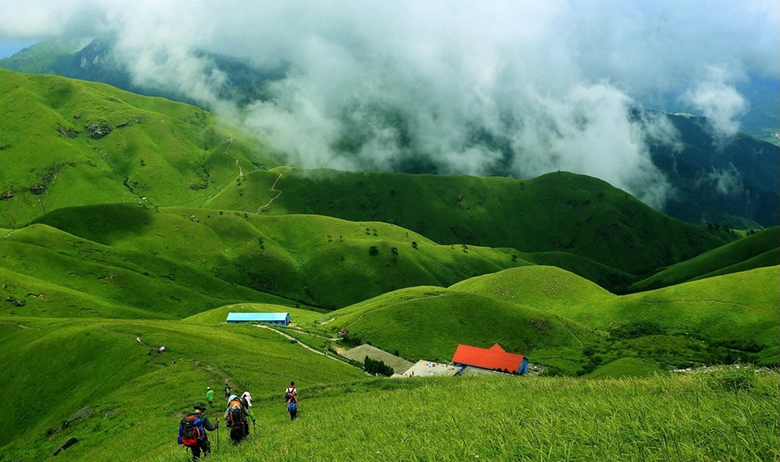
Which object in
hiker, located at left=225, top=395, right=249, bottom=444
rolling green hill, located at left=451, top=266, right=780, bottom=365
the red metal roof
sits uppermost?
rolling green hill, located at left=451, top=266, right=780, bottom=365

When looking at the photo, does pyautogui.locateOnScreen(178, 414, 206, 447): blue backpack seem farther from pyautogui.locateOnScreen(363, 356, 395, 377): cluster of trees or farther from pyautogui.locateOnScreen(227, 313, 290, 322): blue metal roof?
pyautogui.locateOnScreen(227, 313, 290, 322): blue metal roof

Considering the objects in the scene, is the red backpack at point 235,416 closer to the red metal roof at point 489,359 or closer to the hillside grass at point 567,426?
the hillside grass at point 567,426

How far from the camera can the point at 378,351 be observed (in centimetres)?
11375

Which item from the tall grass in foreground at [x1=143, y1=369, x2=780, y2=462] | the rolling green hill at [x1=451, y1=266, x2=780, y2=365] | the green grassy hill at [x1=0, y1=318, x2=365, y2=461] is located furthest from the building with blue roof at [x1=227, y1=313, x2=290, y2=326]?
the tall grass in foreground at [x1=143, y1=369, x2=780, y2=462]

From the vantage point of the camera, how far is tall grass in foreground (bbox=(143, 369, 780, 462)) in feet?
29.6

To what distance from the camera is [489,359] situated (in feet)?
341

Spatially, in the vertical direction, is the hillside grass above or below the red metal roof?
above

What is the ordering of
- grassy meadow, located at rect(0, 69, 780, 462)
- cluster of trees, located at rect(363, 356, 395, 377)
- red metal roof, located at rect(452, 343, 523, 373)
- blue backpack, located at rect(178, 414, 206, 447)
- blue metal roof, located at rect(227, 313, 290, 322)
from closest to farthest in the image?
grassy meadow, located at rect(0, 69, 780, 462) → blue backpack, located at rect(178, 414, 206, 447) → cluster of trees, located at rect(363, 356, 395, 377) → red metal roof, located at rect(452, 343, 523, 373) → blue metal roof, located at rect(227, 313, 290, 322)

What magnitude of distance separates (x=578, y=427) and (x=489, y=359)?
9646 centimetres

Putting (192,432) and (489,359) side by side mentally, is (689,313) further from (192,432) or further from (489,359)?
(192,432)

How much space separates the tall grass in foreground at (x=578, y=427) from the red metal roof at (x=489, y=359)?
269 ft

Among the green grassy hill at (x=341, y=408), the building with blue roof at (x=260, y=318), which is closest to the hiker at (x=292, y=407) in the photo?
the green grassy hill at (x=341, y=408)

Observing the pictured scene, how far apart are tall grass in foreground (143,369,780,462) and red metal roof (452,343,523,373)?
3231 inches

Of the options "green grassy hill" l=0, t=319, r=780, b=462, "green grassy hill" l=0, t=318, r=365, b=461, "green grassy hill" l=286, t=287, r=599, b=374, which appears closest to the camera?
"green grassy hill" l=0, t=319, r=780, b=462
